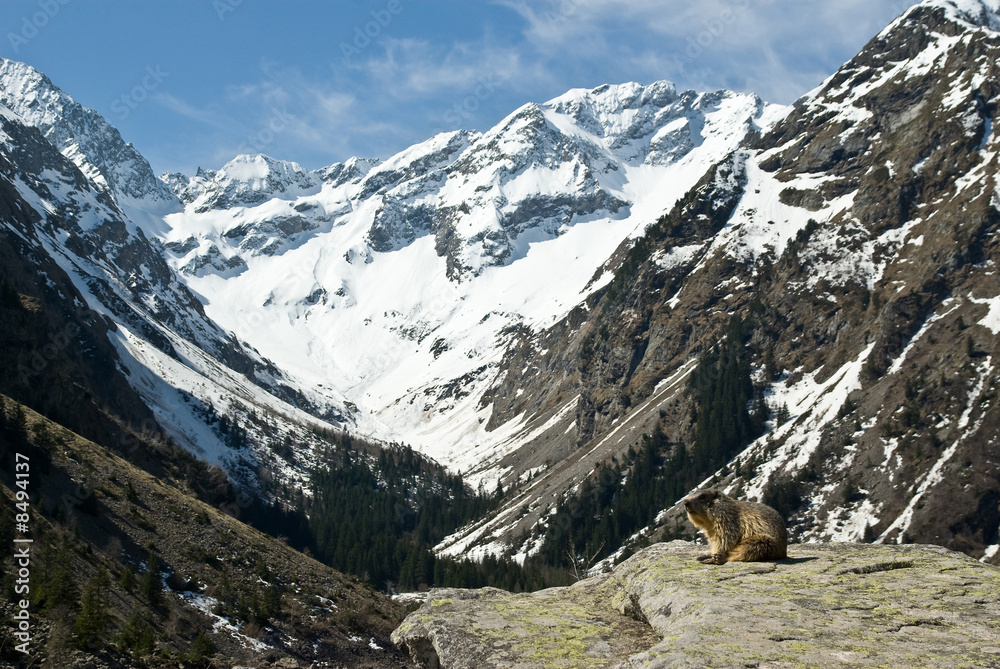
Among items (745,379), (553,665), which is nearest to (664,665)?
(553,665)

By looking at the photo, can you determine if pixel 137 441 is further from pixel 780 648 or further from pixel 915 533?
pixel 915 533

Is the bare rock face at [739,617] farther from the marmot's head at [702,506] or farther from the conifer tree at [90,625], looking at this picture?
the conifer tree at [90,625]

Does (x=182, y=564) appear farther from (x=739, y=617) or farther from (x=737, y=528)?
(x=739, y=617)

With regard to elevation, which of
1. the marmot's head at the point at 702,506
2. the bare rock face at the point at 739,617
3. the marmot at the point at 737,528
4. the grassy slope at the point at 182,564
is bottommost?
the bare rock face at the point at 739,617

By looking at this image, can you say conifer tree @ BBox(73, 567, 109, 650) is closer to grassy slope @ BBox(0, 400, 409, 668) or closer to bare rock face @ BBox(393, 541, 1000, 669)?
grassy slope @ BBox(0, 400, 409, 668)

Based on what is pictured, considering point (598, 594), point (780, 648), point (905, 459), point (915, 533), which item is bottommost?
point (780, 648)

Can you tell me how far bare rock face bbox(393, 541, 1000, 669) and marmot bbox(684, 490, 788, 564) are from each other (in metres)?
0.46

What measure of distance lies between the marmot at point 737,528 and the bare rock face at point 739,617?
0.46 meters

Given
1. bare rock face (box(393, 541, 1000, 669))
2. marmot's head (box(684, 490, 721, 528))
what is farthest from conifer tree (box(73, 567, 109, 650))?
marmot's head (box(684, 490, 721, 528))

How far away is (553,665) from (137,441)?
7942 cm

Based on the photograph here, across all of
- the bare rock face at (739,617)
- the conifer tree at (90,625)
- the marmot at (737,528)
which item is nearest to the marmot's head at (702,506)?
the marmot at (737,528)

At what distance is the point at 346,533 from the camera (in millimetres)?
156250

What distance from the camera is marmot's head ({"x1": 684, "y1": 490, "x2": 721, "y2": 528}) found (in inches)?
597

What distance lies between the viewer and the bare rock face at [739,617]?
959 centimetres
